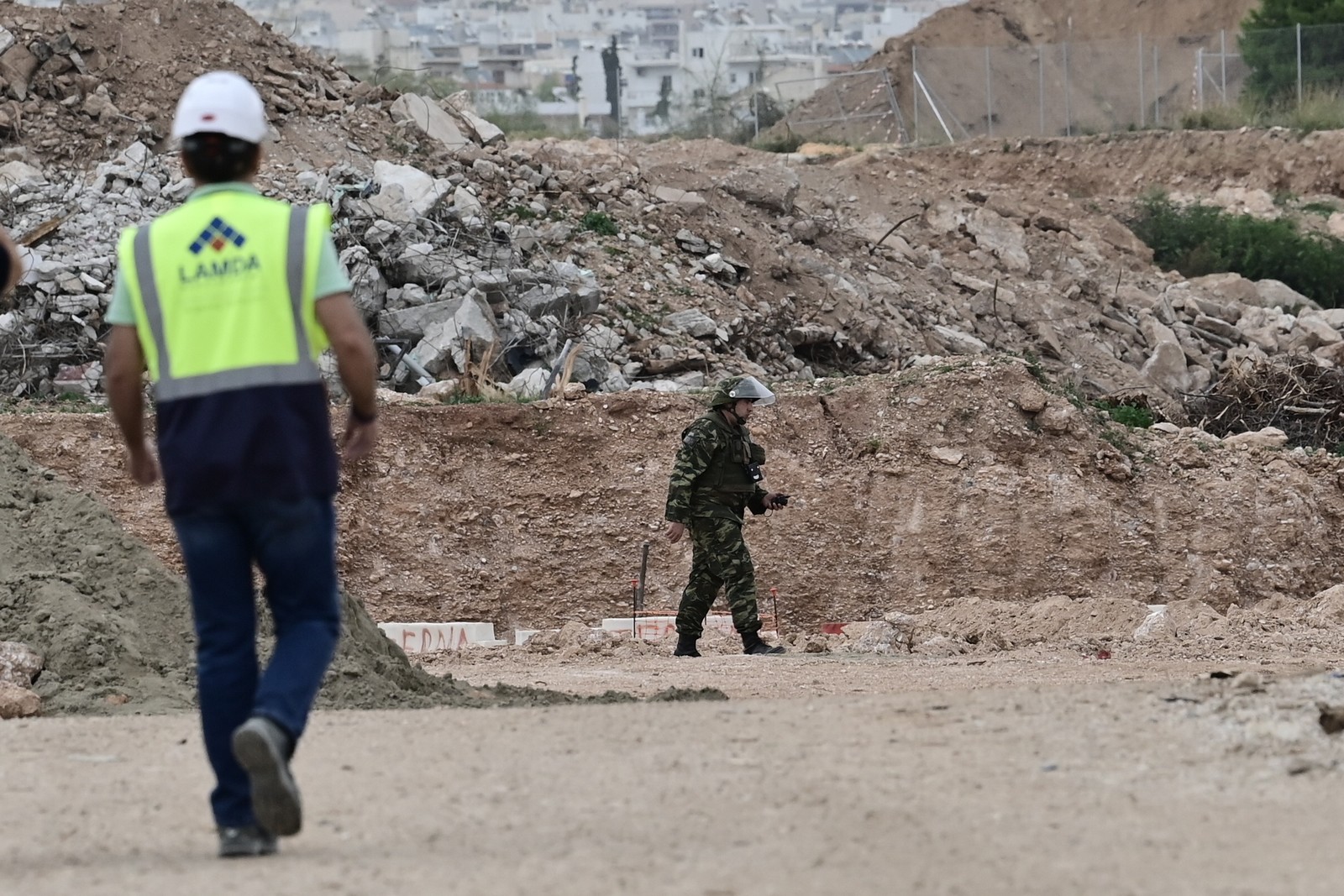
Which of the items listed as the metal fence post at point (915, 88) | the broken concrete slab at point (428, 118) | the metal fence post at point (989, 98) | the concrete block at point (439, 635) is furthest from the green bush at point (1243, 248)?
the concrete block at point (439, 635)

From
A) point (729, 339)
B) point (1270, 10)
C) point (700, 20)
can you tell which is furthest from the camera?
point (700, 20)

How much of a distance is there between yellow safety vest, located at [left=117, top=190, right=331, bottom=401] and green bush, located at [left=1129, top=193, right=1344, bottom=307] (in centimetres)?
2918

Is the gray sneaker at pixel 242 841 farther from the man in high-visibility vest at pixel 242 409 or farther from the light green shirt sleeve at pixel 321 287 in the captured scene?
the light green shirt sleeve at pixel 321 287

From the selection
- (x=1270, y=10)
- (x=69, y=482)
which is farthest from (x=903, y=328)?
(x=1270, y=10)

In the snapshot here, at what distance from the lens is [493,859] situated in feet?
14.7

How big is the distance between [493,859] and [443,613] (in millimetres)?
11603

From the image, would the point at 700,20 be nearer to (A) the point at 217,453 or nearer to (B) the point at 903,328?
(B) the point at 903,328

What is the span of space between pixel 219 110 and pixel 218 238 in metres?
0.30

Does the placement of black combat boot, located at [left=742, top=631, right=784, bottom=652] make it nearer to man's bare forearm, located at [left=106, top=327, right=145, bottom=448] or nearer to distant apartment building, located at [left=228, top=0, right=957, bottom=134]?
man's bare forearm, located at [left=106, top=327, right=145, bottom=448]

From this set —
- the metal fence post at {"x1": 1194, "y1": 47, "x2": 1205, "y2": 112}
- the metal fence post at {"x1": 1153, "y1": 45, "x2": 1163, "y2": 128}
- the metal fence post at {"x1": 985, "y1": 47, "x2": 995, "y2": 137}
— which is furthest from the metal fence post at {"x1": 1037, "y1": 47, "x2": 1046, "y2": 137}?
the metal fence post at {"x1": 1194, "y1": 47, "x2": 1205, "y2": 112}

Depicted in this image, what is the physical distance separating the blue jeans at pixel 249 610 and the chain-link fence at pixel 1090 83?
1499 inches

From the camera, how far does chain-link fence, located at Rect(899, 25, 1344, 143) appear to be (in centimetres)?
4228

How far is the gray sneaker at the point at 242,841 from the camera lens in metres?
4.61

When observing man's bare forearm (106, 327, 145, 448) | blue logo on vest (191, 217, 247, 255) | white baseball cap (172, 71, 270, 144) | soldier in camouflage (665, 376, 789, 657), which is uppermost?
white baseball cap (172, 71, 270, 144)
